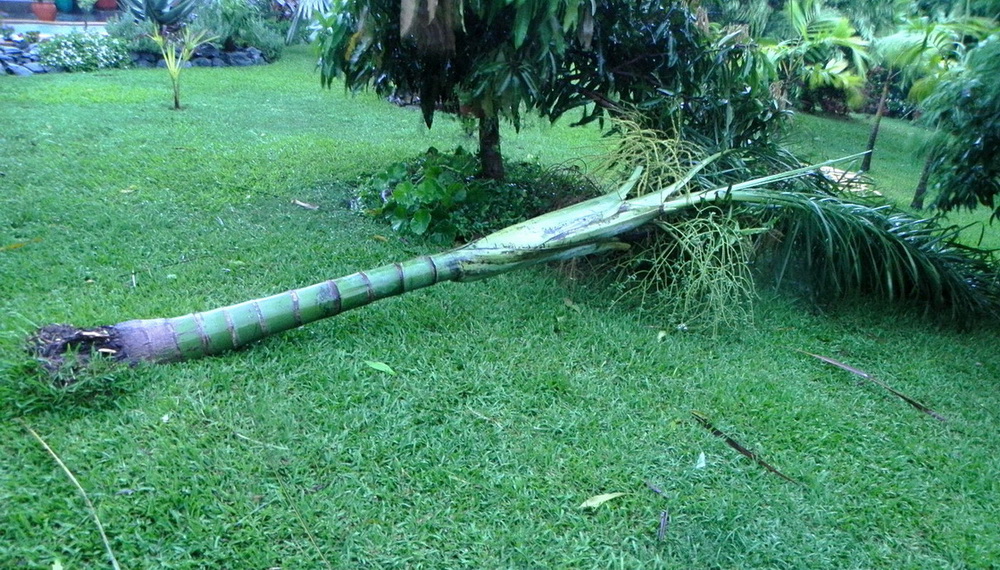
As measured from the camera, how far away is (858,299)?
4.57 meters

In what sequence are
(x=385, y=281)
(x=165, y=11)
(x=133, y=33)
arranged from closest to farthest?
(x=385, y=281) → (x=133, y=33) → (x=165, y=11)

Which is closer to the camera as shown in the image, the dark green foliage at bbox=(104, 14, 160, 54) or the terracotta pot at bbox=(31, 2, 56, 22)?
the dark green foliage at bbox=(104, 14, 160, 54)

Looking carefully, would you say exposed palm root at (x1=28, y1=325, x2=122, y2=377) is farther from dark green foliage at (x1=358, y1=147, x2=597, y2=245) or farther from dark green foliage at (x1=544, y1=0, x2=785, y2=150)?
dark green foliage at (x1=544, y1=0, x2=785, y2=150)

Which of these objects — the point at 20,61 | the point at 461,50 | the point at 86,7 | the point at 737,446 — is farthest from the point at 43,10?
the point at 737,446

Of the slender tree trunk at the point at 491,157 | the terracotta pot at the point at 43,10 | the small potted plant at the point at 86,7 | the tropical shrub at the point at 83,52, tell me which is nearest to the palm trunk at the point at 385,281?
the slender tree trunk at the point at 491,157

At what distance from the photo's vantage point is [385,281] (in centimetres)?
338

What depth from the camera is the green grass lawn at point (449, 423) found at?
2.30 meters

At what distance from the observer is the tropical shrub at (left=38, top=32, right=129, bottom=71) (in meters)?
10.9

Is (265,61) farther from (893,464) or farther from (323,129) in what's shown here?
(893,464)

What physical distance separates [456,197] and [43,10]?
14188 mm

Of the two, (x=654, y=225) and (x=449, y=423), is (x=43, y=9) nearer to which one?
(x=654, y=225)

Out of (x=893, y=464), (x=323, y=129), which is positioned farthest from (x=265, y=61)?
(x=893, y=464)

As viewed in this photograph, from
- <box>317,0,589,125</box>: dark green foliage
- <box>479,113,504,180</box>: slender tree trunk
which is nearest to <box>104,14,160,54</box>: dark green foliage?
<box>317,0,589,125</box>: dark green foliage

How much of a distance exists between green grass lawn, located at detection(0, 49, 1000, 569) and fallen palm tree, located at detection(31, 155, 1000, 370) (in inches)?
6.1
